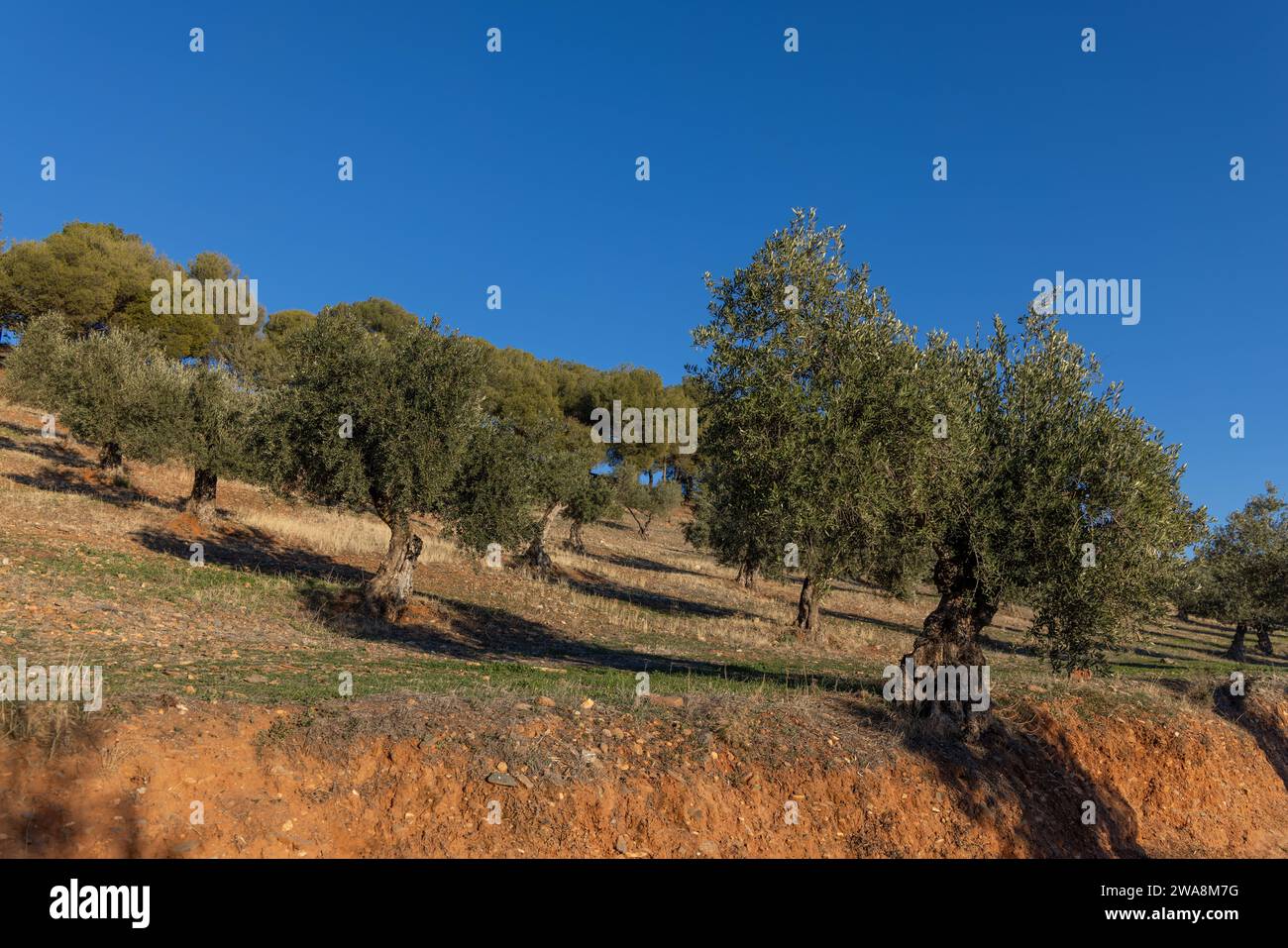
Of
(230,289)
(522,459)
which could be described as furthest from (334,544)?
(230,289)

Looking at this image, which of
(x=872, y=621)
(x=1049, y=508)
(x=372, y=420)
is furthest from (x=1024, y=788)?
(x=872, y=621)

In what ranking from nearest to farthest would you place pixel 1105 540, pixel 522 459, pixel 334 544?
1. pixel 1105 540
2. pixel 522 459
3. pixel 334 544

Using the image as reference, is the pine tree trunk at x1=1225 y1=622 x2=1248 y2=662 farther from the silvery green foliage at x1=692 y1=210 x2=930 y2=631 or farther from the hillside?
the silvery green foliage at x1=692 y1=210 x2=930 y2=631

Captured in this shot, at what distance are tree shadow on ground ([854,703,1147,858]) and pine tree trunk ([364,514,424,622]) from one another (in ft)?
60.1

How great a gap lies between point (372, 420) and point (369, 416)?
209 mm

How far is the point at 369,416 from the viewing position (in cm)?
2508

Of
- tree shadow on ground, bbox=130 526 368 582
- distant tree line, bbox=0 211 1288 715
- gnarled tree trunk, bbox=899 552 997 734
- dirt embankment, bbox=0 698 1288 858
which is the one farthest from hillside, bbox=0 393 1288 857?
distant tree line, bbox=0 211 1288 715

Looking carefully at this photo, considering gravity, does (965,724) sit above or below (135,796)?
below

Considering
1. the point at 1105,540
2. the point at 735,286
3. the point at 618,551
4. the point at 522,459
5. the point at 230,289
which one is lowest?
the point at 618,551

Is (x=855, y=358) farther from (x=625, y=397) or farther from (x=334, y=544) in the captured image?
(x=625, y=397)

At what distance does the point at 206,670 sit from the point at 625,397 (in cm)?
6288

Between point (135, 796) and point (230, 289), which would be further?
point (230, 289)

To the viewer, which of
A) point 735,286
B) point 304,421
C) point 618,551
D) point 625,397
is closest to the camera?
point 735,286
